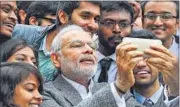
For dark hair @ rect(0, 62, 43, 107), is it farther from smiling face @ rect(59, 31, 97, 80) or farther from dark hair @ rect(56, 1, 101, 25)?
dark hair @ rect(56, 1, 101, 25)

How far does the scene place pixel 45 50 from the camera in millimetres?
1664

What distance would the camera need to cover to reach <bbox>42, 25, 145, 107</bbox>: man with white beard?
5.20ft

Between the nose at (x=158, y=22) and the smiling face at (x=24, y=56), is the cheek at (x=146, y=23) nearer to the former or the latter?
the nose at (x=158, y=22)

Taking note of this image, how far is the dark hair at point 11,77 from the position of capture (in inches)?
57.1

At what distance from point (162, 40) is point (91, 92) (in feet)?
0.86

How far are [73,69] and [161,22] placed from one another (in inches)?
12.2

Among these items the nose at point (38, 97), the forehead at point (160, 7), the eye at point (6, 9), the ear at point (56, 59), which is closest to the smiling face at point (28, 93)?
the nose at point (38, 97)

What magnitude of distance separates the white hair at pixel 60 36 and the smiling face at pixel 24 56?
0.07m

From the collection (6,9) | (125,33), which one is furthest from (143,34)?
(6,9)

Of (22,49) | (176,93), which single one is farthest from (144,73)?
(22,49)

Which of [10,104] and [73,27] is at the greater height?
[73,27]

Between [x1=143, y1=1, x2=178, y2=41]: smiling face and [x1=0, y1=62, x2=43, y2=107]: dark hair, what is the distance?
40cm

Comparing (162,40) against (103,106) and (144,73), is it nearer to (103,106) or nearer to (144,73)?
(144,73)

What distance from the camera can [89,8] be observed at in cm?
173
